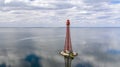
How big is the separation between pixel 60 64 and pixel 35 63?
9.83 m

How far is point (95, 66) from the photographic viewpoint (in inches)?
2805

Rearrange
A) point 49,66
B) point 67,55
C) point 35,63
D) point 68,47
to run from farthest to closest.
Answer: point 68,47
point 67,55
point 35,63
point 49,66

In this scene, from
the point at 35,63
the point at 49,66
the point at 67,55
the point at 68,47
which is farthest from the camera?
the point at 68,47

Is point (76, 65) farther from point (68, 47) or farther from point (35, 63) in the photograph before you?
point (68, 47)

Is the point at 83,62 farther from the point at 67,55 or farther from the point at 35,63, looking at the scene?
the point at 35,63

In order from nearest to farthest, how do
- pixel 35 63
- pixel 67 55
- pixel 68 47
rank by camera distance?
pixel 35 63 → pixel 67 55 → pixel 68 47

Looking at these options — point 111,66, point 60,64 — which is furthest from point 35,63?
point 111,66

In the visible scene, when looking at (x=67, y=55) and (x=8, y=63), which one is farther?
(x=67, y=55)

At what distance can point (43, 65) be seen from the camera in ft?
236

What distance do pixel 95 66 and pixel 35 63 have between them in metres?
22.8

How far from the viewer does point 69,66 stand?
72625mm

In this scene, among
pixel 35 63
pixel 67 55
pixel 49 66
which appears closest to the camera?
pixel 49 66

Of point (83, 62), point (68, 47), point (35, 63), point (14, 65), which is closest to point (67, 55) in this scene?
point (68, 47)

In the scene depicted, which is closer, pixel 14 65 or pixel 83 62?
pixel 14 65
